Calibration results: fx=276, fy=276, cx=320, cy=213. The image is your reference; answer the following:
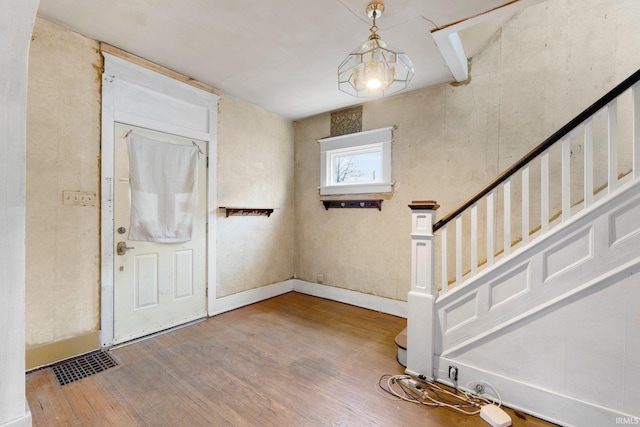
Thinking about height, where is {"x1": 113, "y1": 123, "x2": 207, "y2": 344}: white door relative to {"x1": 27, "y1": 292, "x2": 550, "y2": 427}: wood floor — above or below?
above

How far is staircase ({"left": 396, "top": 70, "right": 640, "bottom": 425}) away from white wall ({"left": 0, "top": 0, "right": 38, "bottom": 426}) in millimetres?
2196

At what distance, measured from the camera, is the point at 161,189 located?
2947 millimetres

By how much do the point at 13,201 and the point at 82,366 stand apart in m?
2.05

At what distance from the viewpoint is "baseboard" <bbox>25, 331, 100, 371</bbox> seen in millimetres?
2189

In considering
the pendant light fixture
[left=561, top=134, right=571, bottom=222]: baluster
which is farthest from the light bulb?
[left=561, top=134, right=571, bottom=222]: baluster

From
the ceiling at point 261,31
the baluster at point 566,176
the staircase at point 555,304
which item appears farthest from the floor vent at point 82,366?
the baluster at point 566,176

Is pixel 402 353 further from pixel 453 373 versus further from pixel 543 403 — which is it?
pixel 543 403

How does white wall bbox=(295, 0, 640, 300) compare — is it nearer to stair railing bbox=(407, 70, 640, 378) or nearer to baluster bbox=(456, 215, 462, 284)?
stair railing bbox=(407, 70, 640, 378)

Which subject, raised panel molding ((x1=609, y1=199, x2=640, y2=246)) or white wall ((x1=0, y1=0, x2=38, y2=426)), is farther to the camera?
raised panel molding ((x1=609, y1=199, x2=640, y2=246))

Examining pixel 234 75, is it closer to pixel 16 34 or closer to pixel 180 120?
pixel 180 120

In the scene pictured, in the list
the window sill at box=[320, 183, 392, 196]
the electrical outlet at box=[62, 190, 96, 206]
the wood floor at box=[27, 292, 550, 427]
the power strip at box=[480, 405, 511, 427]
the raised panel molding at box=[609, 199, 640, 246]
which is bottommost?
the wood floor at box=[27, 292, 550, 427]

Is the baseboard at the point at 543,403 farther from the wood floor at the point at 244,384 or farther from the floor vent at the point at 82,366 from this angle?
the floor vent at the point at 82,366

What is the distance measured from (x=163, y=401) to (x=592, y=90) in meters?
4.25

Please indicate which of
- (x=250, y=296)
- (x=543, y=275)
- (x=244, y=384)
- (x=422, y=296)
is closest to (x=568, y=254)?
(x=543, y=275)
